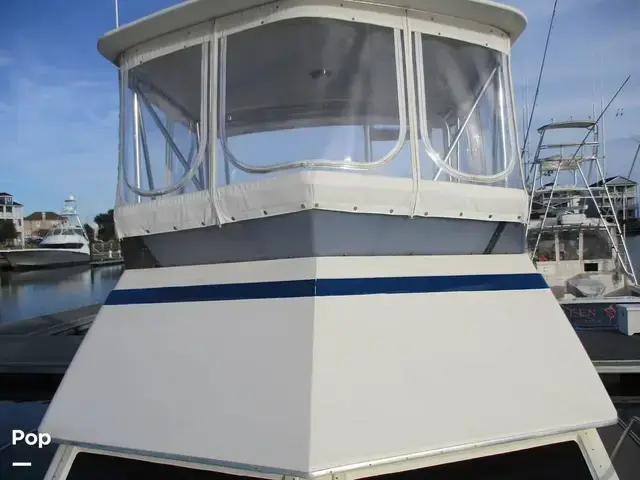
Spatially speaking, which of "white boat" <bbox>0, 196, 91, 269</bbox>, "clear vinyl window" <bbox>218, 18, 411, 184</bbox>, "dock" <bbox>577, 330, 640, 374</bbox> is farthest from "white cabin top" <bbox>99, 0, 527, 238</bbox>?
"white boat" <bbox>0, 196, 91, 269</bbox>

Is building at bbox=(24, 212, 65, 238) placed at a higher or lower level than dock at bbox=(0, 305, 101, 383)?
higher

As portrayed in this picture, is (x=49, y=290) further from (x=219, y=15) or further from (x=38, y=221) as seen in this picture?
(x=38, y=221)

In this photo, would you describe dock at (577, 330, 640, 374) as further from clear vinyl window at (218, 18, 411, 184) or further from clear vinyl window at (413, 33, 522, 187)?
clear vinyl window at (218, 18, 411, 184)

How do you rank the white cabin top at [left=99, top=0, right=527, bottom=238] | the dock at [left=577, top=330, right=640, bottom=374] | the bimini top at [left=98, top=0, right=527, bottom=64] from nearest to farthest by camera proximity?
the white cabin top at [left=99, top=0, right=527, bottom=238] → the bimini top at [left=98, top=0, right=527, bottom=64] → the dock at [left=577, top=330, right=640, bottom=374]

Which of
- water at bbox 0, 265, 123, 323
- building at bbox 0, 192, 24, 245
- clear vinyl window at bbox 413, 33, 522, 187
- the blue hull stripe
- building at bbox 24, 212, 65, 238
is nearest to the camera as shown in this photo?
the blue hull stripe

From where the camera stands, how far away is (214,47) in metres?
2.85

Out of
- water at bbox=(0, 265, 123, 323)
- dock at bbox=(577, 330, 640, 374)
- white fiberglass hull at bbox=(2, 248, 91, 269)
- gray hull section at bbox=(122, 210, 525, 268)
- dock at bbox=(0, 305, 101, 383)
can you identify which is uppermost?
gray hull section at bbox=(122, 210, 525, 268)

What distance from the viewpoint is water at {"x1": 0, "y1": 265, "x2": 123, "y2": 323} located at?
77.4 ft

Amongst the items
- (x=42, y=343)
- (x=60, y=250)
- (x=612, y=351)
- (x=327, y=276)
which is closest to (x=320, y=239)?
(x=327, y=276)

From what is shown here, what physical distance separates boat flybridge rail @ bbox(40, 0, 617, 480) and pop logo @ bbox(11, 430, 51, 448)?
14cm

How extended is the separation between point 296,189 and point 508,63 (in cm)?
156

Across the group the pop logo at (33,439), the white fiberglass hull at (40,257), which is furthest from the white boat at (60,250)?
the pop logo at (33,439)

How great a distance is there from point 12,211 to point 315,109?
73.3m

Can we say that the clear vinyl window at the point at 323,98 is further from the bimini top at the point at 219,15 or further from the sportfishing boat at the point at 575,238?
the sportfishing boat at the point at 575,238
